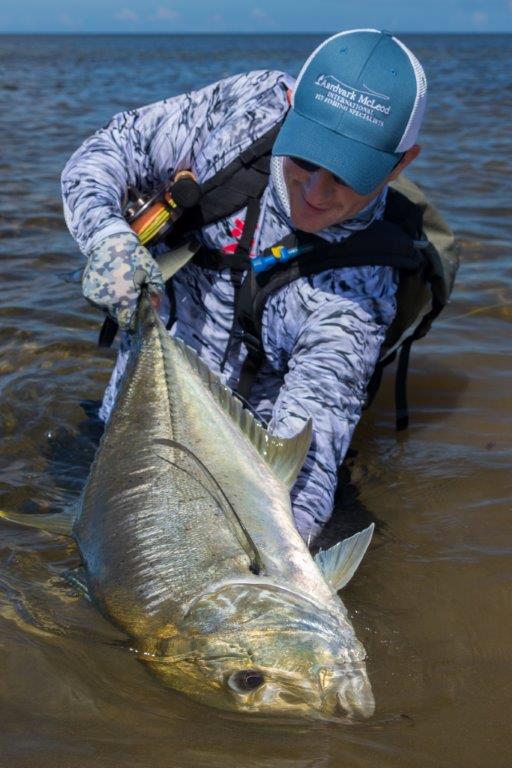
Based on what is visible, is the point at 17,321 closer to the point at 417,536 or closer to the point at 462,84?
the point at 417,536

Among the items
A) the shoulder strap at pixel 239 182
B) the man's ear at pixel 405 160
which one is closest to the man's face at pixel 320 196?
the man's ear at pixel 405 160

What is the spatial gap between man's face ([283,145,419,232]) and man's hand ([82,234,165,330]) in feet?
1.70

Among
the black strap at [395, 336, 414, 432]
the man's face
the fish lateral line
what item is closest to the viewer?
the fish lateral line

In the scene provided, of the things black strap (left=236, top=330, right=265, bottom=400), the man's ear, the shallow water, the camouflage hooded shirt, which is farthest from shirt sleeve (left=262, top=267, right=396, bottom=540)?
the shallow water

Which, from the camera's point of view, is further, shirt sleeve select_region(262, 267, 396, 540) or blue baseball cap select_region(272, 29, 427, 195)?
Answer: shirt sleeve select_region(262, 267, 396, 540)

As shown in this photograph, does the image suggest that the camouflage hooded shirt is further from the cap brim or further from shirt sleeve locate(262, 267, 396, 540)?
the cap brim

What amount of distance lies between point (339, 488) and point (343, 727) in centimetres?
158

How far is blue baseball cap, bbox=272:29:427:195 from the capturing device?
2.67 metres

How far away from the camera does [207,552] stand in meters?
2.28

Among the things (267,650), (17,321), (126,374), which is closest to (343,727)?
(267,650)

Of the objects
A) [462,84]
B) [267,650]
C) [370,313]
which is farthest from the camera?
[462,84]

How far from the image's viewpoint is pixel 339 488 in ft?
12.4

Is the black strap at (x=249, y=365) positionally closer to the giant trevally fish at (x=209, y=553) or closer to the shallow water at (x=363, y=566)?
the giant trevally fish at (x=209, y=553)

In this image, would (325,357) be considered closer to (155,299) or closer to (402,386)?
(155,299)
